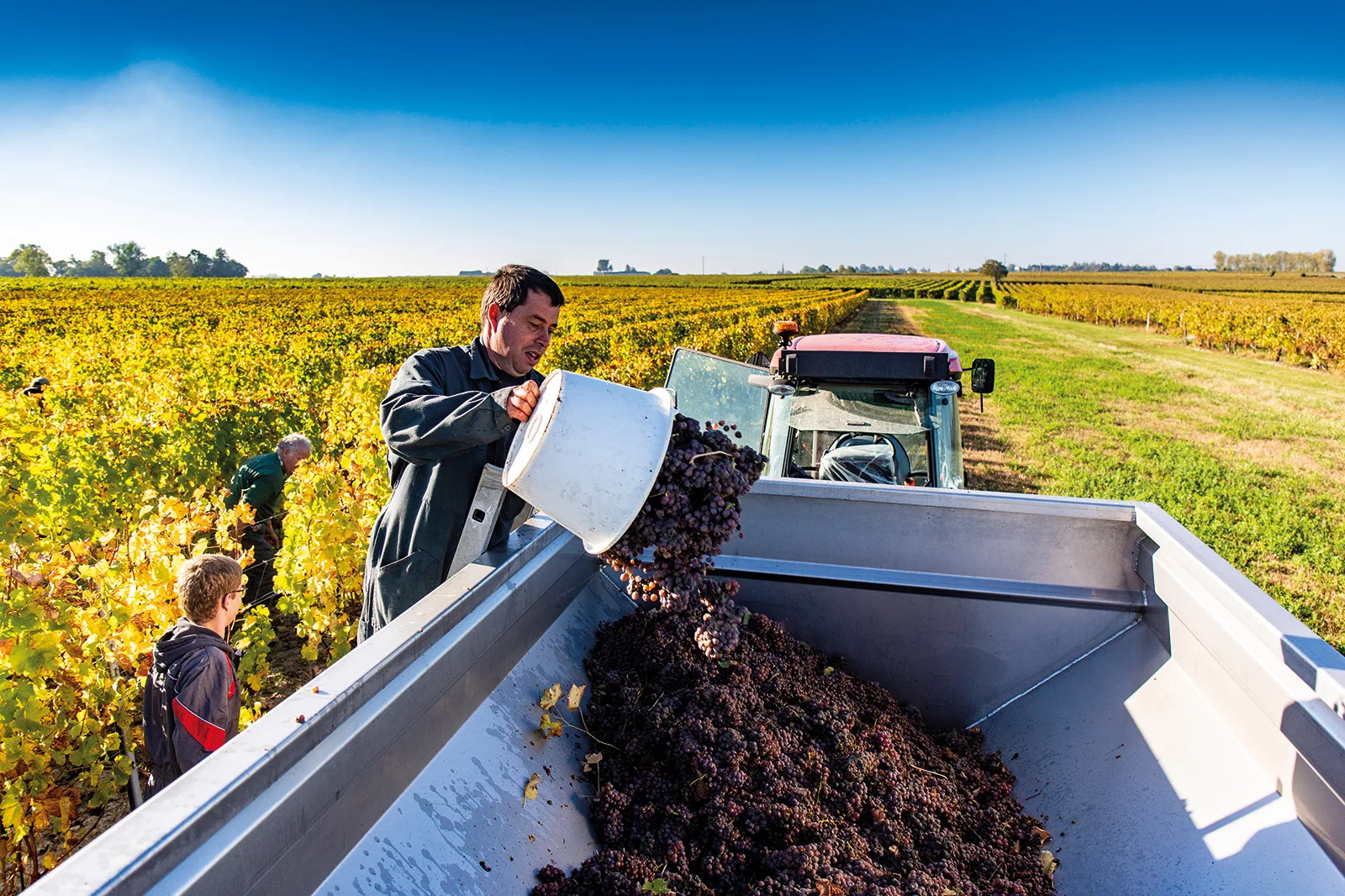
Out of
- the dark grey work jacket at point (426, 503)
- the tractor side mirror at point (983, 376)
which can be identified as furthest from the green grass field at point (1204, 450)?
the dark grey work jacket at point (426, 503)

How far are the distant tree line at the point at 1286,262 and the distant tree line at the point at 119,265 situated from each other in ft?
551

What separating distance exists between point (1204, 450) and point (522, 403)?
11.4m

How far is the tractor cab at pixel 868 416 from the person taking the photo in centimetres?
409

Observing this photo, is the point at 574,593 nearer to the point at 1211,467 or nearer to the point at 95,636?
the point at 95,636

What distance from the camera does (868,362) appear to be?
166 inches

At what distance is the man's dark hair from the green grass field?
5308 millimetres

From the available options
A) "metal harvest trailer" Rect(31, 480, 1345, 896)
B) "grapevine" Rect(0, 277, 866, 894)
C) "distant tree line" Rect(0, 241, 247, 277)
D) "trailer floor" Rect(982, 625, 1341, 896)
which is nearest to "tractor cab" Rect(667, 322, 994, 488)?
"metal harvest trailer" Rect(31, 480, 1345, 896)

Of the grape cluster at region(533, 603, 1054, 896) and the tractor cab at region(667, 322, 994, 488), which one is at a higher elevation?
the tractor cab at region(667, 322, 994, 488)

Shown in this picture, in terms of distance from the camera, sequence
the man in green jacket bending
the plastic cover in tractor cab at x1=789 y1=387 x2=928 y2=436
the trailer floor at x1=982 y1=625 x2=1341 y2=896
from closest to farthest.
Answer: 1. the trailer floor at x1=982 y1=625 x2=1341 y2=896
2. the plastic cover in tractor cab at x1=789 y1=387 x2=928 y2=436
3. the man in green jacket bending

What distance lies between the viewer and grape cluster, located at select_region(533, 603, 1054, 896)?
158 cm

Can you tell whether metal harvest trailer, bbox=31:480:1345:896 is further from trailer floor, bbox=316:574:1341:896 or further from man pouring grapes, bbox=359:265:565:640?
man pouring grapes, bbox=359:265:565:640

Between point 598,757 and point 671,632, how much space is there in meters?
0.43

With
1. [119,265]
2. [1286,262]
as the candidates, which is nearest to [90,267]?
[119,265]

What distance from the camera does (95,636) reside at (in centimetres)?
256
